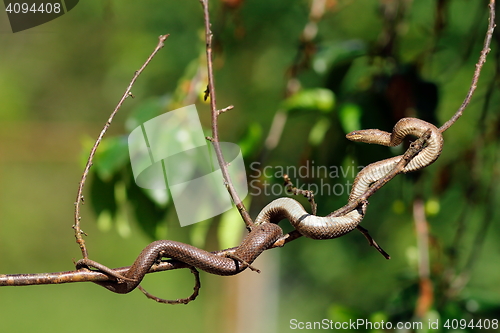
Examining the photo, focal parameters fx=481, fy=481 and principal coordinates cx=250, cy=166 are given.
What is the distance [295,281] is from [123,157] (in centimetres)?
172

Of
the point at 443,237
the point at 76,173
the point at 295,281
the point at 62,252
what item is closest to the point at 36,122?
the point at 76,173

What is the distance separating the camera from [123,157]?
1035mm

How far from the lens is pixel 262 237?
59 cm

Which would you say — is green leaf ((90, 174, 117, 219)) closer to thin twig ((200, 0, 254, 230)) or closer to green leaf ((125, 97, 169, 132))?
green leaf ((125, 97, 169, 132))

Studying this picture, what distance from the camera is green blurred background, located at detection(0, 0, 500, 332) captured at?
118 cm

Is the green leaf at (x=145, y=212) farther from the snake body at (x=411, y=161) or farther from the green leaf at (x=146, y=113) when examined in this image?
the snake body at (x=411, y=161)

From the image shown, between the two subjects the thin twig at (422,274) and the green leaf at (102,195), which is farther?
the thin twig at (422,274)

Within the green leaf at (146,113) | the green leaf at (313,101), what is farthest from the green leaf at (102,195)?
the green leaf at (313,101)

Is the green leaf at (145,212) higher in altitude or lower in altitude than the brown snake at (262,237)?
lower

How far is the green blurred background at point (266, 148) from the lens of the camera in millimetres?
1179

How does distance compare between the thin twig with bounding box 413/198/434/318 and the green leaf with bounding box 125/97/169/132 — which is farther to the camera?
the thin twig with bounding box 413/198/434/318

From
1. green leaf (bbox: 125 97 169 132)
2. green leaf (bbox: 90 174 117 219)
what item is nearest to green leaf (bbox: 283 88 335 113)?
green leaf (bbox: 125 97 169 132)

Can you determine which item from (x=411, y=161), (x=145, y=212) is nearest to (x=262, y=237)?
(x=411, y=161)

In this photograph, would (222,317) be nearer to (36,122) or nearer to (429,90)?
(36,122)
